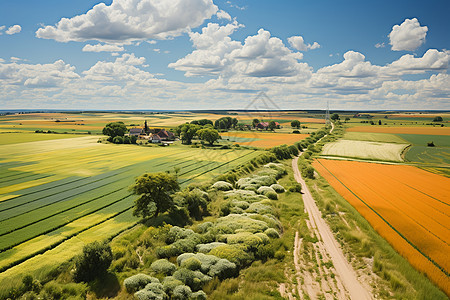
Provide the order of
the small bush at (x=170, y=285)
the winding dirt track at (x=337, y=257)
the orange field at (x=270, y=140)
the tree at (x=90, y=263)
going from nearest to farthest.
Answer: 1. the small bush at (x=170, y=285)
2. the winding dirt track at (x=337, y=257)
3. the tree at (x=90, y=263)
4. the orange field at (x=270, y=140)

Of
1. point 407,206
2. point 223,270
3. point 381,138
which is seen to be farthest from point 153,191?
point 381,138

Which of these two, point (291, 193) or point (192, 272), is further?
point (291, 193)

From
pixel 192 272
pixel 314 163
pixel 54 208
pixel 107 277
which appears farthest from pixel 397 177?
pixel 54 208

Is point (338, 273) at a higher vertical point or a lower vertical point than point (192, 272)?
lower

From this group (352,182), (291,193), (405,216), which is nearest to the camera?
(405,216)

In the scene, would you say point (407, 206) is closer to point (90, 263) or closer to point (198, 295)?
point (198, 295)

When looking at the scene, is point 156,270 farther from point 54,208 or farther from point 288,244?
point 54,208

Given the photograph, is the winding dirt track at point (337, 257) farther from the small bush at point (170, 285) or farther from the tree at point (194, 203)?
the tree at point (194, 203)

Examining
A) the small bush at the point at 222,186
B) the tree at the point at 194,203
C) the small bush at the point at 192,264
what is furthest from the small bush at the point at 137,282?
the small bush at the point at 222,186
